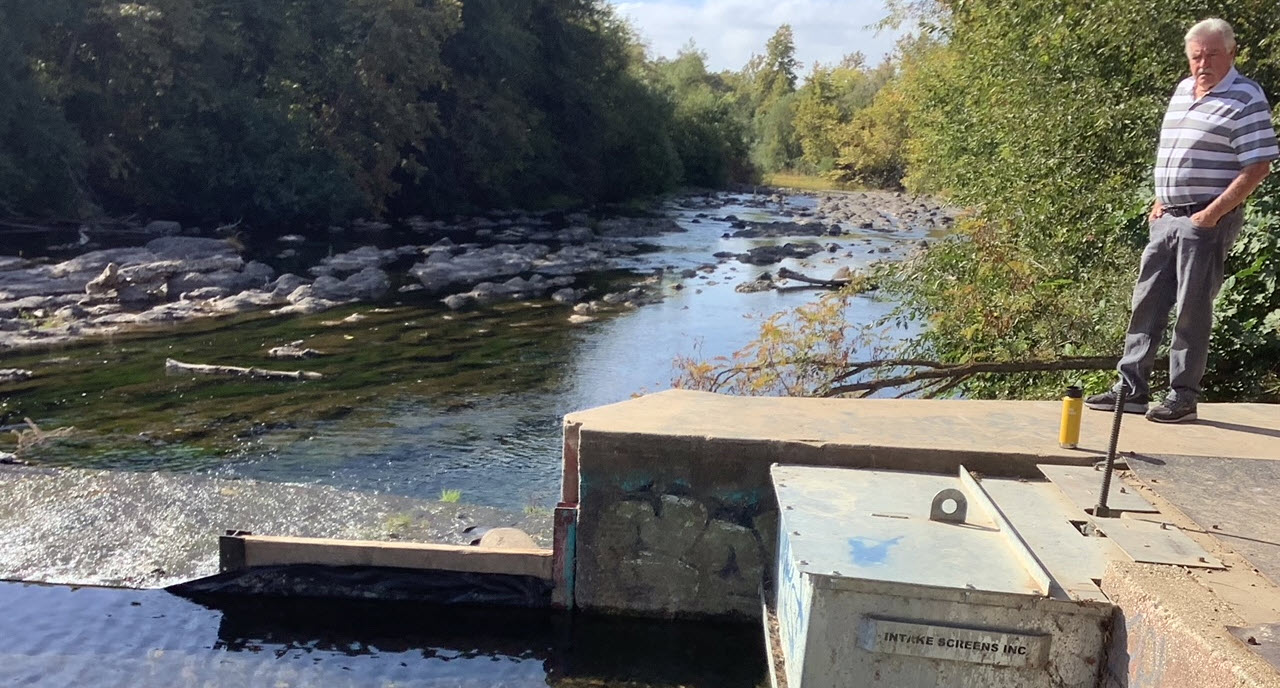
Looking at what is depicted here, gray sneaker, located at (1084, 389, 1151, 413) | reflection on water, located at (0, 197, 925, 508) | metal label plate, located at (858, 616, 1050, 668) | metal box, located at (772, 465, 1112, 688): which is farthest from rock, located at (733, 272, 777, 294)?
metal label plate, located at (858, 616, 1050, 668)

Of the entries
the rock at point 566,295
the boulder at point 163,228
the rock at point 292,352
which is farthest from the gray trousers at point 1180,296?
the boulder at point 163,228

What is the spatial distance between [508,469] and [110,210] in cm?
2366

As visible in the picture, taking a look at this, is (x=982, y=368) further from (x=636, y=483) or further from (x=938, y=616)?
(x=938, y=616)

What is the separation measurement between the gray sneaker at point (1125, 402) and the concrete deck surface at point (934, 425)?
52 millimetres

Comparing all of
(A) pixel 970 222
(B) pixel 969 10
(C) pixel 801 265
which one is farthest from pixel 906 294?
(C) pixel 801 265

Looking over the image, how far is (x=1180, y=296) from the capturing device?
558 cm

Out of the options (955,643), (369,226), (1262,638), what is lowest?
(369,226)

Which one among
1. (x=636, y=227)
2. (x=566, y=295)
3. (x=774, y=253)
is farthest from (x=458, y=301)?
(x=636, y=227)

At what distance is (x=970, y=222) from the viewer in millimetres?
11461

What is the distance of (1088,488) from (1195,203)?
1.83 meters

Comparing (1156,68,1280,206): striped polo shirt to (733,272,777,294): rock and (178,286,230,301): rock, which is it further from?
(178,286,230,301): rock

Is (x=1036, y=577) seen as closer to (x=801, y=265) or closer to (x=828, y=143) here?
(x=801, y=265)

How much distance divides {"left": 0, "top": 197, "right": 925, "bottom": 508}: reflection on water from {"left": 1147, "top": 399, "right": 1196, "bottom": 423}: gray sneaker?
4686 millimetres

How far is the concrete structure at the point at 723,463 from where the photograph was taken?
5.15 meters
